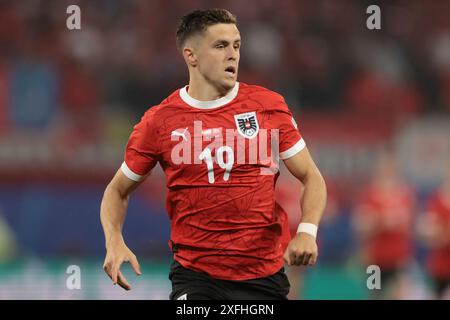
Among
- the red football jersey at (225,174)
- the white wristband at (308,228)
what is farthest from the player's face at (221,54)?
the white wristband at (308,228)

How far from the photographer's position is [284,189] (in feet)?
34.0

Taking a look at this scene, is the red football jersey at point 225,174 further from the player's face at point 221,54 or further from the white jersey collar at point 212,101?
the player's face at point 221,54

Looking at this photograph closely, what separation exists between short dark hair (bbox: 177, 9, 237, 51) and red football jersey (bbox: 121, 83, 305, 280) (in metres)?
0.39

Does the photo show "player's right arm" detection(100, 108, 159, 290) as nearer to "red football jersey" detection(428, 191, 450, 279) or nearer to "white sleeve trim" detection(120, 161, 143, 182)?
"white sleeve trim" detection(120, 161, 143, 182)

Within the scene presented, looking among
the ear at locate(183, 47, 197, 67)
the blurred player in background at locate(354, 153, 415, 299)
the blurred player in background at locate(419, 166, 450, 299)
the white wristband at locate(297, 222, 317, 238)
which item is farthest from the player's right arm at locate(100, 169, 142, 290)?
the blurred player in background at locate(354, 153, 415, 299)

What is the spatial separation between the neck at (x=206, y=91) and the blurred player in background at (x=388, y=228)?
6169 millimetres

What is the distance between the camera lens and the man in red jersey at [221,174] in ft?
15.7

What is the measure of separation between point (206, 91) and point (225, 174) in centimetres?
48

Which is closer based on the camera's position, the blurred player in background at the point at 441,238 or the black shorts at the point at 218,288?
the black shorts at the point at 218,288

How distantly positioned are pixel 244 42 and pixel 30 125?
3144 mm

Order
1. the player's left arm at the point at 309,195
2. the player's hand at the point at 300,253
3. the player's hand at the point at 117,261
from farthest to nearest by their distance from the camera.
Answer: the player's hand at the point at 117,261 < the player's left arm at the point at 309,195 < the player's hand at the point at 300,253

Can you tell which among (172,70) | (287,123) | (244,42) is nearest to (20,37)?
(172,70)

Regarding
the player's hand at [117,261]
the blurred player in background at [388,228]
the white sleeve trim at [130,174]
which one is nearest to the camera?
the player's hand at [117,261]
